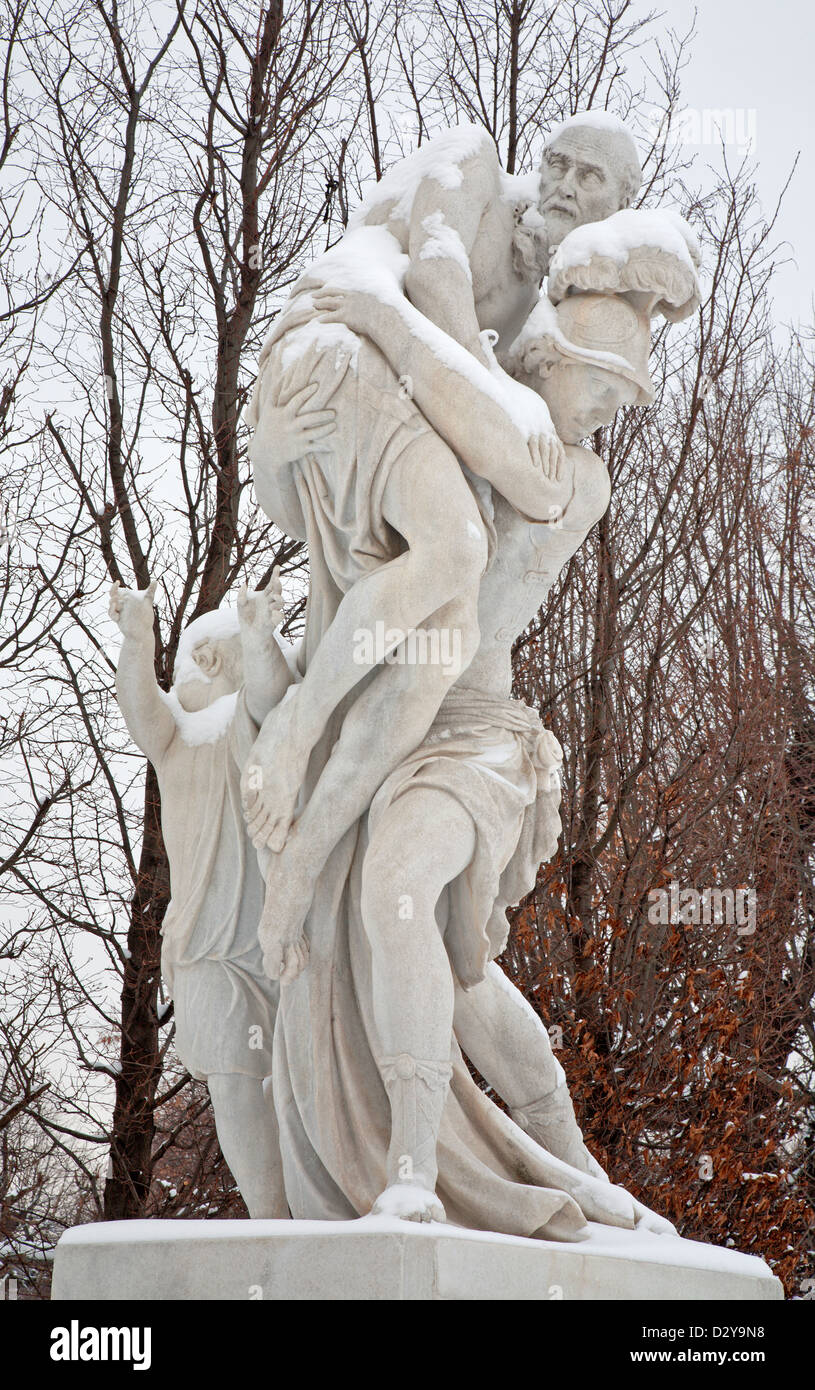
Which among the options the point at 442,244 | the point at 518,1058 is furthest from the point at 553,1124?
the point at 442,244

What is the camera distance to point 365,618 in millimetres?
3500

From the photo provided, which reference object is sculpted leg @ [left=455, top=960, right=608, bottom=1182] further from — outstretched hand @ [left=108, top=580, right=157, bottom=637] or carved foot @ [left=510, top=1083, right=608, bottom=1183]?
outstretched hand @ [left=108, top=580, right=157, bottom=637]

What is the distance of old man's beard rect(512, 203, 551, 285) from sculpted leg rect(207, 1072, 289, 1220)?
2040 mm

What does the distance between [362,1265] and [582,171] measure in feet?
8.30

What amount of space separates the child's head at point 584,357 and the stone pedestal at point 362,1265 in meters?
1.83

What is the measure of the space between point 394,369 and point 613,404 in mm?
581

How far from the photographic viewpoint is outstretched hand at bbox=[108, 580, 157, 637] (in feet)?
12.4

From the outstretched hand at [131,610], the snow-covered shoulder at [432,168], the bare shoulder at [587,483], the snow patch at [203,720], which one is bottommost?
the snow patch at [203,720]

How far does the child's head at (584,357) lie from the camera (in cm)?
380

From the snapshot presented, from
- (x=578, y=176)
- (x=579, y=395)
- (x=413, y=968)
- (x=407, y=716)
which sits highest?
(x=578, y=176)

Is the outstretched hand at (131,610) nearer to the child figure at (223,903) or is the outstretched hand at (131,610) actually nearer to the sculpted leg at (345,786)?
the child figure at (223,903)

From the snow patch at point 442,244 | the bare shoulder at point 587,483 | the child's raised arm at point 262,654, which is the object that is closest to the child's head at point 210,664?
the child's raised arm at point 262,654

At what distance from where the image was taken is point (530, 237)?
13.0ft

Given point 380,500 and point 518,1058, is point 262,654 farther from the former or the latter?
point 518,1058
